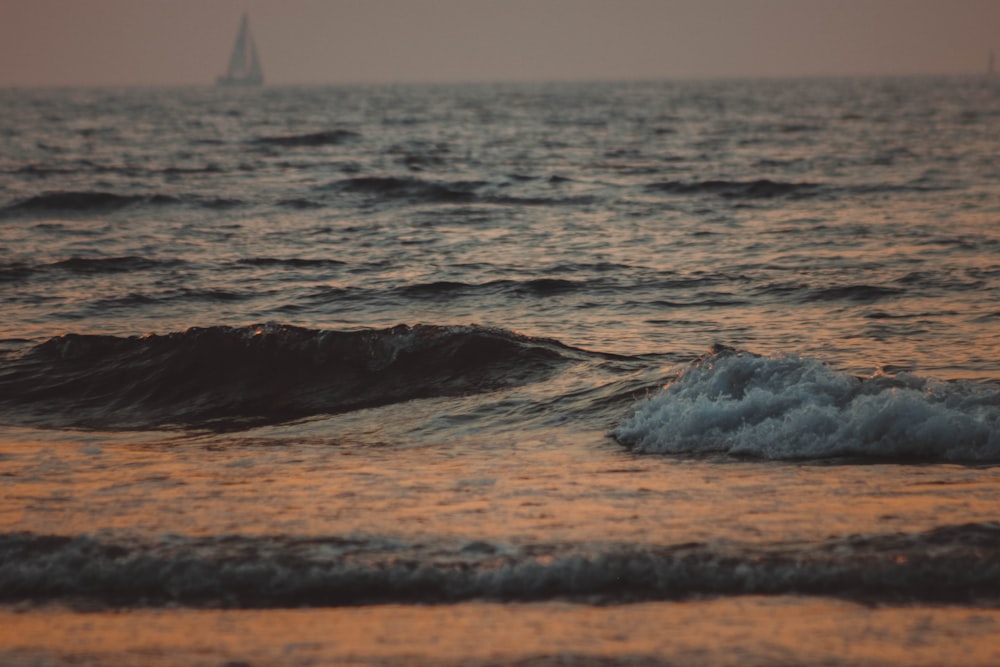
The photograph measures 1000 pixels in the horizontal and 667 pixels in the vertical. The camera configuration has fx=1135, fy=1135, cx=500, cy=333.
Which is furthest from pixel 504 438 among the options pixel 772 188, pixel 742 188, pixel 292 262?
pixel 742 188

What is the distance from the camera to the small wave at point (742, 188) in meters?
25.6

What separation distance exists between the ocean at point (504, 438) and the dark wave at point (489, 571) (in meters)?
0.02

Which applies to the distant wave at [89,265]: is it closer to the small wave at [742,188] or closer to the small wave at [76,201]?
the small wave at [76,201]

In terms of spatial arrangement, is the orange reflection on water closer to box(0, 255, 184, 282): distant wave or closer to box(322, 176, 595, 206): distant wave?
box(0, 255, 184, 282): distant wave

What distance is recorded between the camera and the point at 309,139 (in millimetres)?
47469

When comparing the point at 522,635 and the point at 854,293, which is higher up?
the point at 522,635

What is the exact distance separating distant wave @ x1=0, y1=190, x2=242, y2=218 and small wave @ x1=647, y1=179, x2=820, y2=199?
1039 cm

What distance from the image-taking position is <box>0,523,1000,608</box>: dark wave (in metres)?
4.95

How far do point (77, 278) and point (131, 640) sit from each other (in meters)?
12.1

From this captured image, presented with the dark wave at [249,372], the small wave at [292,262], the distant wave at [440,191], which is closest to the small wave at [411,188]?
the distant wave at [440,191]

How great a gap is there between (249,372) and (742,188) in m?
18.4

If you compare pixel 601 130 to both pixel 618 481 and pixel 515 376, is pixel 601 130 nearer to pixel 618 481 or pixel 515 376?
pixel 515 376

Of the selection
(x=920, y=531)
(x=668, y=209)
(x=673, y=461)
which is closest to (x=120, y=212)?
(x=668, y=209)

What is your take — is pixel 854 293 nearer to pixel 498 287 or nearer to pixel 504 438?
pixel 498 287
